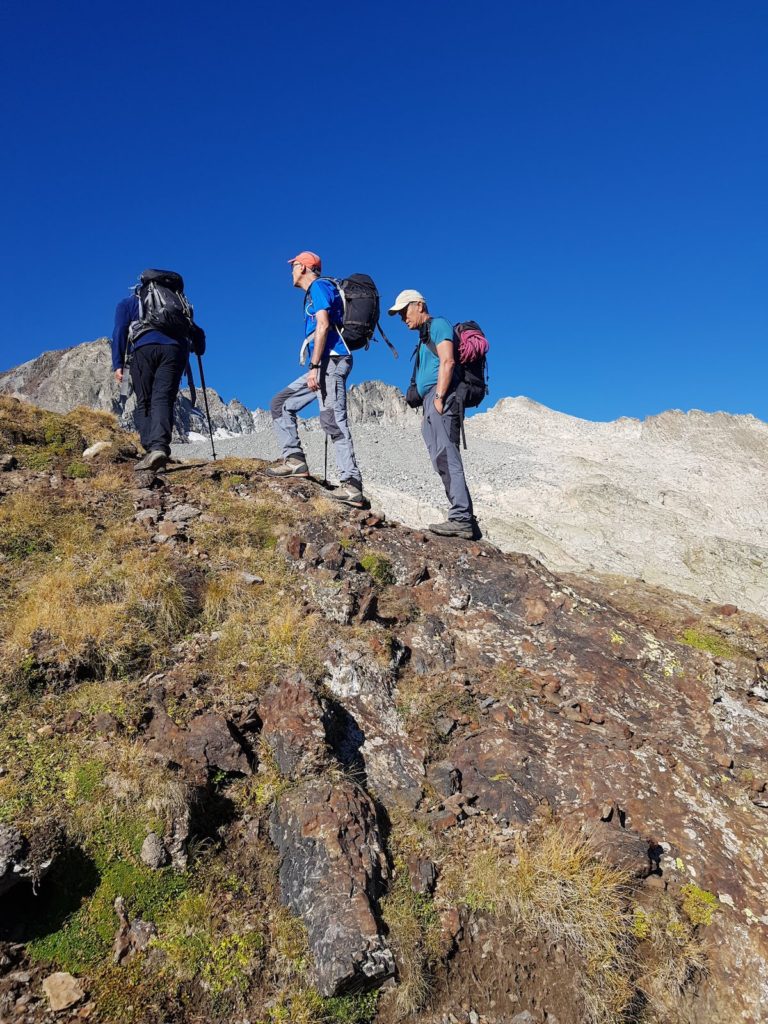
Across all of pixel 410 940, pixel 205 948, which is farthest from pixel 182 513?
pixel 410 940

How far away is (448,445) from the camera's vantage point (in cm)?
756

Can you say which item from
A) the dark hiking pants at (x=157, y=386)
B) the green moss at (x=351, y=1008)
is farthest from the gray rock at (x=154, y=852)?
the dark hiking pants at (x=157, y=386)

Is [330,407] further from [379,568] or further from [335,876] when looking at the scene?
[335,876]

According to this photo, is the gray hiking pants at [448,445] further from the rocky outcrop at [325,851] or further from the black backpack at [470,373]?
the rocky outcrop at [325,851]

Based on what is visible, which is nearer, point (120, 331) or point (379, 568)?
point (379, 568)

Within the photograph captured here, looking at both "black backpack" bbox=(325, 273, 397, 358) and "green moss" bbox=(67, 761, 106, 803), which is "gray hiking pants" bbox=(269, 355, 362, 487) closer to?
"black backpack" bbox=(325, 273, 397, 358)

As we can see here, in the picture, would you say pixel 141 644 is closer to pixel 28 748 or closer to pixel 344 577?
pixel 28 748

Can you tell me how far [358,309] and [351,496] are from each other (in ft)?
8.06

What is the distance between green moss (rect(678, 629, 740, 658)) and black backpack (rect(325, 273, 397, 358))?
5.28 m

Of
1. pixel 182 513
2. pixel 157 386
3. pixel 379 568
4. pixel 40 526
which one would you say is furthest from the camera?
pixel 157 386

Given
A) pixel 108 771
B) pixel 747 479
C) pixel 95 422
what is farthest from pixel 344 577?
pixel 747 479

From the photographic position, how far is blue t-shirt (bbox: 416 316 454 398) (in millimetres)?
7375

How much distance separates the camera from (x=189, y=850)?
357 centimetres

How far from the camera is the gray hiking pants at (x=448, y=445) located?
7531 millimetres
